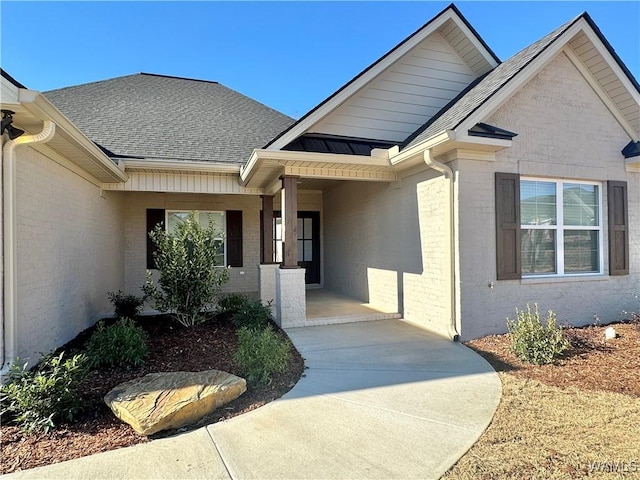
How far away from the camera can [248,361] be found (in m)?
4.25

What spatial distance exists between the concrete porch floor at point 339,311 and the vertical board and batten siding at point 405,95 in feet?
12.4

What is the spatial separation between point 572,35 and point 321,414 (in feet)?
23.6

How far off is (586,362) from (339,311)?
432cm

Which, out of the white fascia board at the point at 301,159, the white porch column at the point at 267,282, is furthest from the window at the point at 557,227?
the white porch column at the point at 267,282

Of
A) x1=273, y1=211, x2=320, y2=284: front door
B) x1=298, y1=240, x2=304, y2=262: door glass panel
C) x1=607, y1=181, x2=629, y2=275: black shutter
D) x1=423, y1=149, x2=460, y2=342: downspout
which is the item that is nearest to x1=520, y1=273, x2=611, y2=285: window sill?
x1=607, y1=181, x2=629, y2=275: black shutter

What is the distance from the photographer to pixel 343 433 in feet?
9.98

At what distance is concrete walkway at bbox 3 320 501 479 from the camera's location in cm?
257

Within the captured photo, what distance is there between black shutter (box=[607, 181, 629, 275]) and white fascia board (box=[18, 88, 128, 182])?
8863 mm

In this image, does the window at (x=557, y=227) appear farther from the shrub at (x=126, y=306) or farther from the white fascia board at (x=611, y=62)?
the shrub at (x=126, y=306)

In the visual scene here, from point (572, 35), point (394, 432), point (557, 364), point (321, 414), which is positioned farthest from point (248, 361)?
point (572, 35)

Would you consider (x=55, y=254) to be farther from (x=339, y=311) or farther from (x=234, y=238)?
(x=234, y=238)

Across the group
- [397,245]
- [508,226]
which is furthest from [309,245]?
[508,226]

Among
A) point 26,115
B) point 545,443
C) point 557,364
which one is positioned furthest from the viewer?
point 557,364

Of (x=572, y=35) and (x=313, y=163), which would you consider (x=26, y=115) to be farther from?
(x=572, y=35)
